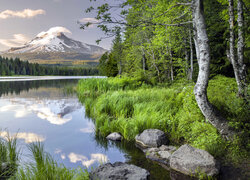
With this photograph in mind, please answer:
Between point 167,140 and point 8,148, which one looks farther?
point 167,140

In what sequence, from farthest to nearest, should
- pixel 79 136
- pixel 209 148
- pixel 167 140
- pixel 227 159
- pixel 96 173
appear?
1. pixel 79 136
2. pixel 167 140
3. pixel 209 148
4. pixel 227 159
5. pixel 96 173

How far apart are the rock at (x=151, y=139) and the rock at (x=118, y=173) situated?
1.79 meters

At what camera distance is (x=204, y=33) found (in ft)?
16.6

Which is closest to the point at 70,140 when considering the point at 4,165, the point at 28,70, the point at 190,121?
the point at 4,165

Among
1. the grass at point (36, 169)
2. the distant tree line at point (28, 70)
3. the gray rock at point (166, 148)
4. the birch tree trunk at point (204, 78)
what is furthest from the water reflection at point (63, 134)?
the distant tree line at point (28, 70)

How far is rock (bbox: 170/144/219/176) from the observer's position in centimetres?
413

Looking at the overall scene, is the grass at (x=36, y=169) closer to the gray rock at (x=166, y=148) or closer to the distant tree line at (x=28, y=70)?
the gray rock at (x=166, y=148)

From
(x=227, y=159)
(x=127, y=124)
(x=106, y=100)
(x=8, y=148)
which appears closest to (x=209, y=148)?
(x=227, y=159)

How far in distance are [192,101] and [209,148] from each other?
6.27ft

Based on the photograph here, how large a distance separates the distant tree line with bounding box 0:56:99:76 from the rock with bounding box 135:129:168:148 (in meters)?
98.2

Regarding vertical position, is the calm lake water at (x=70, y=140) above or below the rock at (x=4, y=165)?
below

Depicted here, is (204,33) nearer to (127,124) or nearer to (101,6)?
(101,6)

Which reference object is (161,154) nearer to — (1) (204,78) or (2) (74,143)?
(1) (204,78)

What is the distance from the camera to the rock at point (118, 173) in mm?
3928
